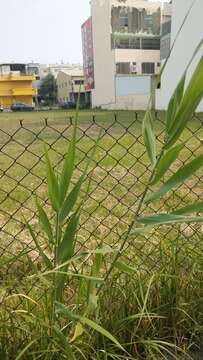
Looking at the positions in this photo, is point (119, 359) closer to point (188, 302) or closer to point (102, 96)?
point (188, 302)

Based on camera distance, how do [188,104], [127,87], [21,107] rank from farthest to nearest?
[21,107]
[127,87]
[188,104]

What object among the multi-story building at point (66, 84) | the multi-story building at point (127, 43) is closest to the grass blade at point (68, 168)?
the multi-story building at point (127, 43)

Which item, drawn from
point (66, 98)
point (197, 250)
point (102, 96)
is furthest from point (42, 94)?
point (197, 250)

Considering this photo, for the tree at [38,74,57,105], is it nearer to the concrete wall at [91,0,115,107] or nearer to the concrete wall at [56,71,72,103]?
the concrete wall at [56,71,72,103]

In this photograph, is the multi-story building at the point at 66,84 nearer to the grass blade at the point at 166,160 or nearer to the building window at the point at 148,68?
the building window at the point at 148,68

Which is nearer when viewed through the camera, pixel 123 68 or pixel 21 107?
pixel 123 68

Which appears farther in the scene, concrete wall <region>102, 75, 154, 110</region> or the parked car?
the parked car

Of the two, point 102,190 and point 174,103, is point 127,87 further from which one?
point 174,103

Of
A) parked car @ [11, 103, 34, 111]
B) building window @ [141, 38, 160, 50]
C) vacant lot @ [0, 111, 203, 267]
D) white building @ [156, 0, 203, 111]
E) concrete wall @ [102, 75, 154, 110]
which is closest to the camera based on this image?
vacant lot @ [0, 111, 203, 267]

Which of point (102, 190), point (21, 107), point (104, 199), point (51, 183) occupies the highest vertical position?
point (21, 107)

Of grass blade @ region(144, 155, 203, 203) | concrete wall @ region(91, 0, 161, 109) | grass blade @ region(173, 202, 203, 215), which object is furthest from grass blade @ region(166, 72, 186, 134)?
concrete wall @ region(91, 0, 161, 109)

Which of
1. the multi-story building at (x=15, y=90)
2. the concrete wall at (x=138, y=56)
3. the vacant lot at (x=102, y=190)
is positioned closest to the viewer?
the vacant lot at (x=102, y=190)

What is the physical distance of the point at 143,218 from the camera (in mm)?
1079

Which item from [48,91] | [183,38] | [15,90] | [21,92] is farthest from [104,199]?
[48,91]
